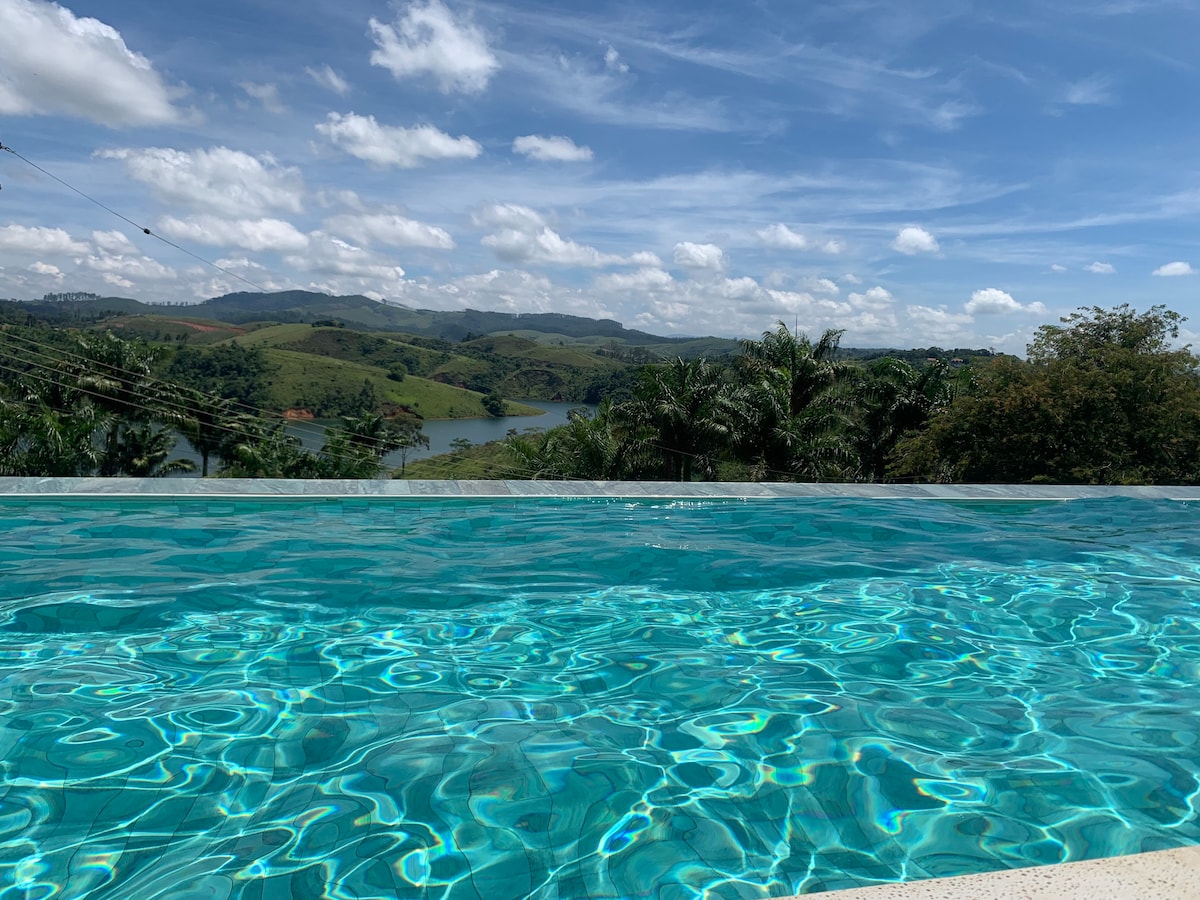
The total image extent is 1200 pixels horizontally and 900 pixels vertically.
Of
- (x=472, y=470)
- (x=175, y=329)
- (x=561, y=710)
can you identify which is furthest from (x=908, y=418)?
(x=175, y=329)

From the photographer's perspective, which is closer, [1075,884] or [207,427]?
[1075,884]

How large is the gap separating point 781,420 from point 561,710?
17234 millimetres

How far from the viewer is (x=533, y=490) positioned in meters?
7.84

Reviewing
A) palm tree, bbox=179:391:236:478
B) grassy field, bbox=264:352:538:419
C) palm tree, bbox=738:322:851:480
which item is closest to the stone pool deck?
palm tree, bbox=738:322:851:480

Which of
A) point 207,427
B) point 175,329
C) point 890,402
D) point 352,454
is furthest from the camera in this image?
point 175,329

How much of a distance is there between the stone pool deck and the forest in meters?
6.05

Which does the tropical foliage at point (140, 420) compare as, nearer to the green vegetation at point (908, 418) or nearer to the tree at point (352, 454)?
the tree at point (352, 454)

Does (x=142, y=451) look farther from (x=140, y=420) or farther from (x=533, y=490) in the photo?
(x=533, y=490)

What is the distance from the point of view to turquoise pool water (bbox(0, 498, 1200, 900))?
262 cm

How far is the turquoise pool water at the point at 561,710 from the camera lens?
262 centimetres

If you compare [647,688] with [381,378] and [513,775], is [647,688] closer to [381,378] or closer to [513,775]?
[513,775]

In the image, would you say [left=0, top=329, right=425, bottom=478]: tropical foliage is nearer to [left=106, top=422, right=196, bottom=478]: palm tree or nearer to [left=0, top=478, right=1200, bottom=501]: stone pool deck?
[left=106, top=422, right=196, bottom=478]: palm tree

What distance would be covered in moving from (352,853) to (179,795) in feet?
2.62

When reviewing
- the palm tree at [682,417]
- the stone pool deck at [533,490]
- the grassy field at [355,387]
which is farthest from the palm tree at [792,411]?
the grassy field at [355,387]
